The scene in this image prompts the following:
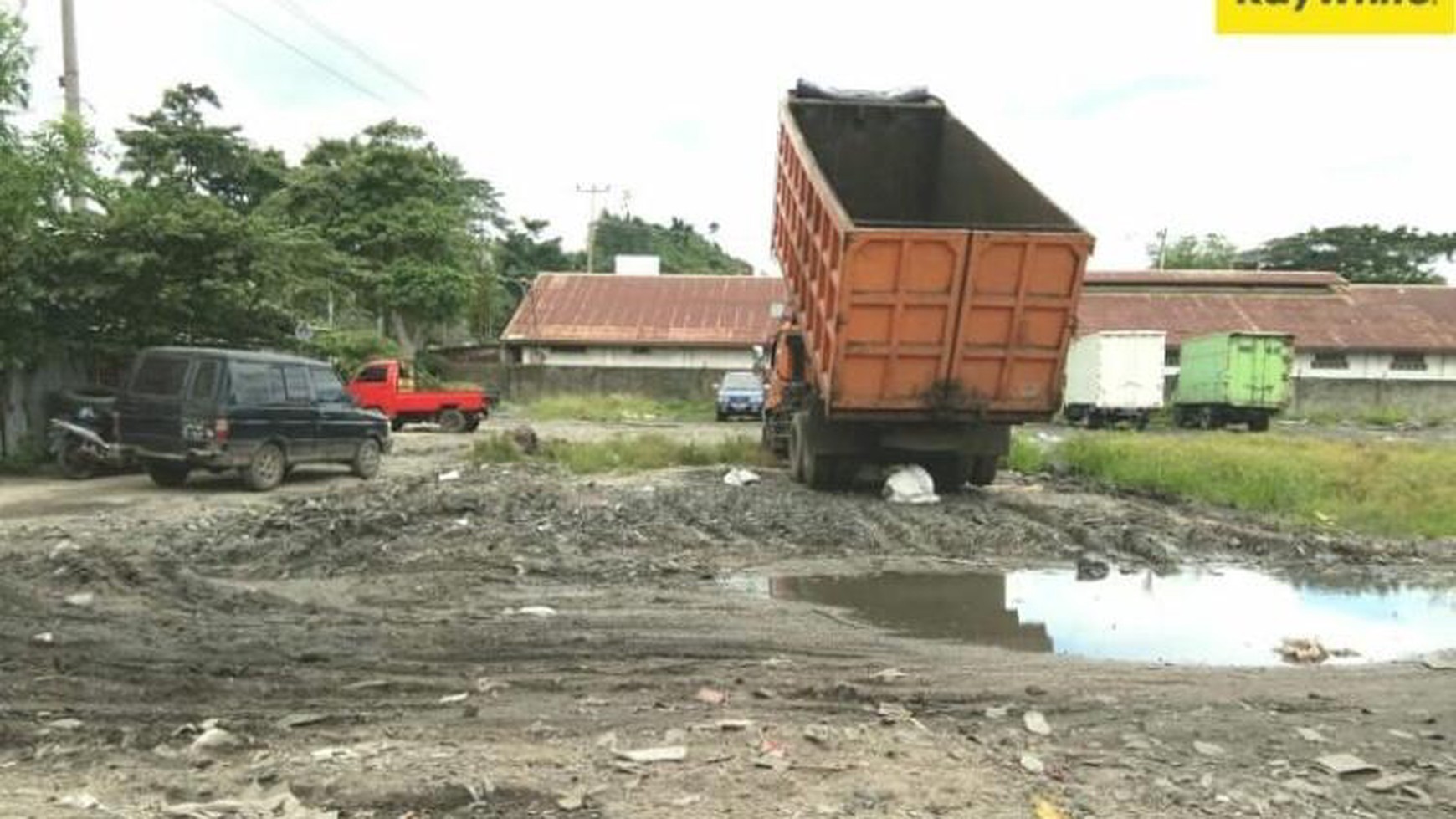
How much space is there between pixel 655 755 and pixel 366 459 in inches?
566

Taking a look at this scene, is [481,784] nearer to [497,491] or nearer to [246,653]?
[246,653]

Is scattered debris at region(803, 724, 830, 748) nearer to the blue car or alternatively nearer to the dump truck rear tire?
the dump truck rear tire

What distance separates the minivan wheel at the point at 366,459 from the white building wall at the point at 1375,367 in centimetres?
4027

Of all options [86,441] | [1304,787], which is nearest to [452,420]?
[86,441]

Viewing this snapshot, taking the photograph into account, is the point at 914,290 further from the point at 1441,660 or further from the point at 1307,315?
the point at 1307,315

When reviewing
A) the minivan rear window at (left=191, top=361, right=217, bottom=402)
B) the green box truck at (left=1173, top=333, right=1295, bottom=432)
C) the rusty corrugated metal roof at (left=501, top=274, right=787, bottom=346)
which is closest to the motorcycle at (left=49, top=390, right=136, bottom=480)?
the minivan rear window at (left=191, top=361, right=217, bottom=402)

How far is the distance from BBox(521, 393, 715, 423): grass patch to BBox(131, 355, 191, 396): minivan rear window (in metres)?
22.0

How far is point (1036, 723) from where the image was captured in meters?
5.68

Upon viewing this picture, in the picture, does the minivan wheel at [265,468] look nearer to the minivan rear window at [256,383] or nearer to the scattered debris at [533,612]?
the minivan rear window at [256,383]

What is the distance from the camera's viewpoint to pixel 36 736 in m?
5.24

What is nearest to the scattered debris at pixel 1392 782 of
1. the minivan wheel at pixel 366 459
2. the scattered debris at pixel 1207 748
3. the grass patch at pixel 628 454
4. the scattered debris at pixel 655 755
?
the scattered debris at pixel 1207 748

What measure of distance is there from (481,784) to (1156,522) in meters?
9.80

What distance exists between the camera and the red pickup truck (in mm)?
31109

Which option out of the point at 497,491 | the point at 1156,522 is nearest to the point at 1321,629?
the point at 1156,522
